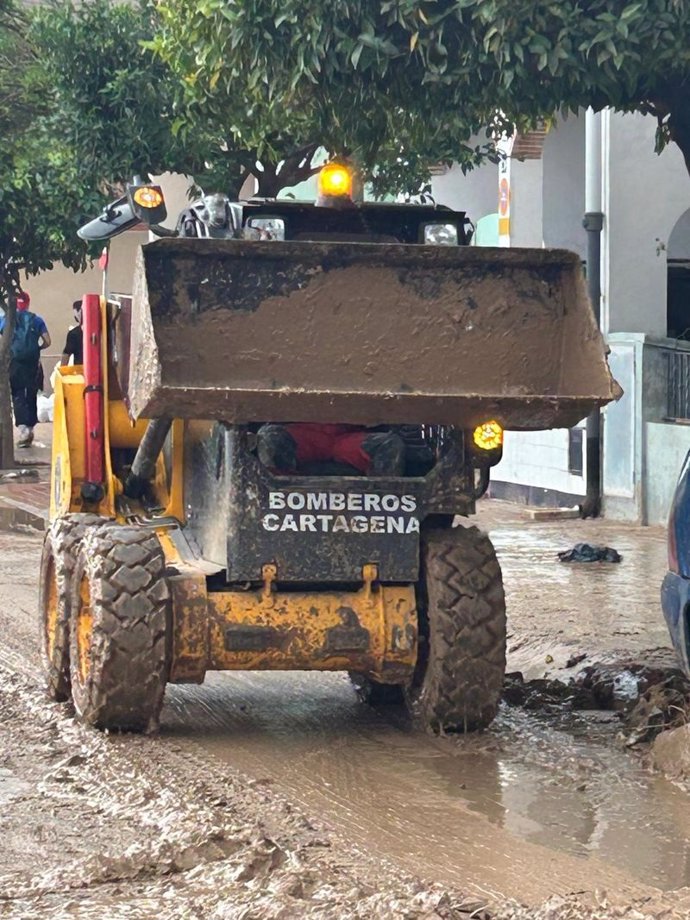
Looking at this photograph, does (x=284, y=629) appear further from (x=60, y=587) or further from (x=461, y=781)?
(x=60, y=587)

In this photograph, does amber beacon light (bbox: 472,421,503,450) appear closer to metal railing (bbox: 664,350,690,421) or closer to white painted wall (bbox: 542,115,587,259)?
metal railing (bbox: 664,350,690,421)

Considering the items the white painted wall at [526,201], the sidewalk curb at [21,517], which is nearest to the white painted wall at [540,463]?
the white painted wall at [526,201]

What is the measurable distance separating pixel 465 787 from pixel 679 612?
3.34 ft

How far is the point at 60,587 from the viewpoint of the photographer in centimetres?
691

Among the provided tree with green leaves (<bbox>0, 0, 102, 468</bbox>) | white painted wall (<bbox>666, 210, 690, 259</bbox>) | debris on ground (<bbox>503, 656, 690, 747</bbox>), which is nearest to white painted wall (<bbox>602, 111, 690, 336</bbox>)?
white painted wall (<bbox>666, 210, 690, 259</bbox>)

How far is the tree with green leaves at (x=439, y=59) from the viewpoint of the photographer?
271 inches

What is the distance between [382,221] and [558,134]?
10.4 meters

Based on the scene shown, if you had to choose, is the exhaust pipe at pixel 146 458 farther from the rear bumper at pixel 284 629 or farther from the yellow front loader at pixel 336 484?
the rear bumper at pixel 284 629

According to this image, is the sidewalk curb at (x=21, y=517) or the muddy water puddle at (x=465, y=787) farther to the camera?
the sidewalk curb at (x=21, y=517)

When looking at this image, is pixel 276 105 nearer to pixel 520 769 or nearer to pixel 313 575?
pixel 313 575

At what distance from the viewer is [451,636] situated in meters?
6.33

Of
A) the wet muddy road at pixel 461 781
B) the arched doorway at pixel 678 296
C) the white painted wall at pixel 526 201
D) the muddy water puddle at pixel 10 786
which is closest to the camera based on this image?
the wet muddy road at pixel 461 781

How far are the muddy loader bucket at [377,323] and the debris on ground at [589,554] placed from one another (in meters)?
5.18

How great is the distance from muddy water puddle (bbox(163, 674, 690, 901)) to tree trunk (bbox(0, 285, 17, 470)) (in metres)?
11.4
